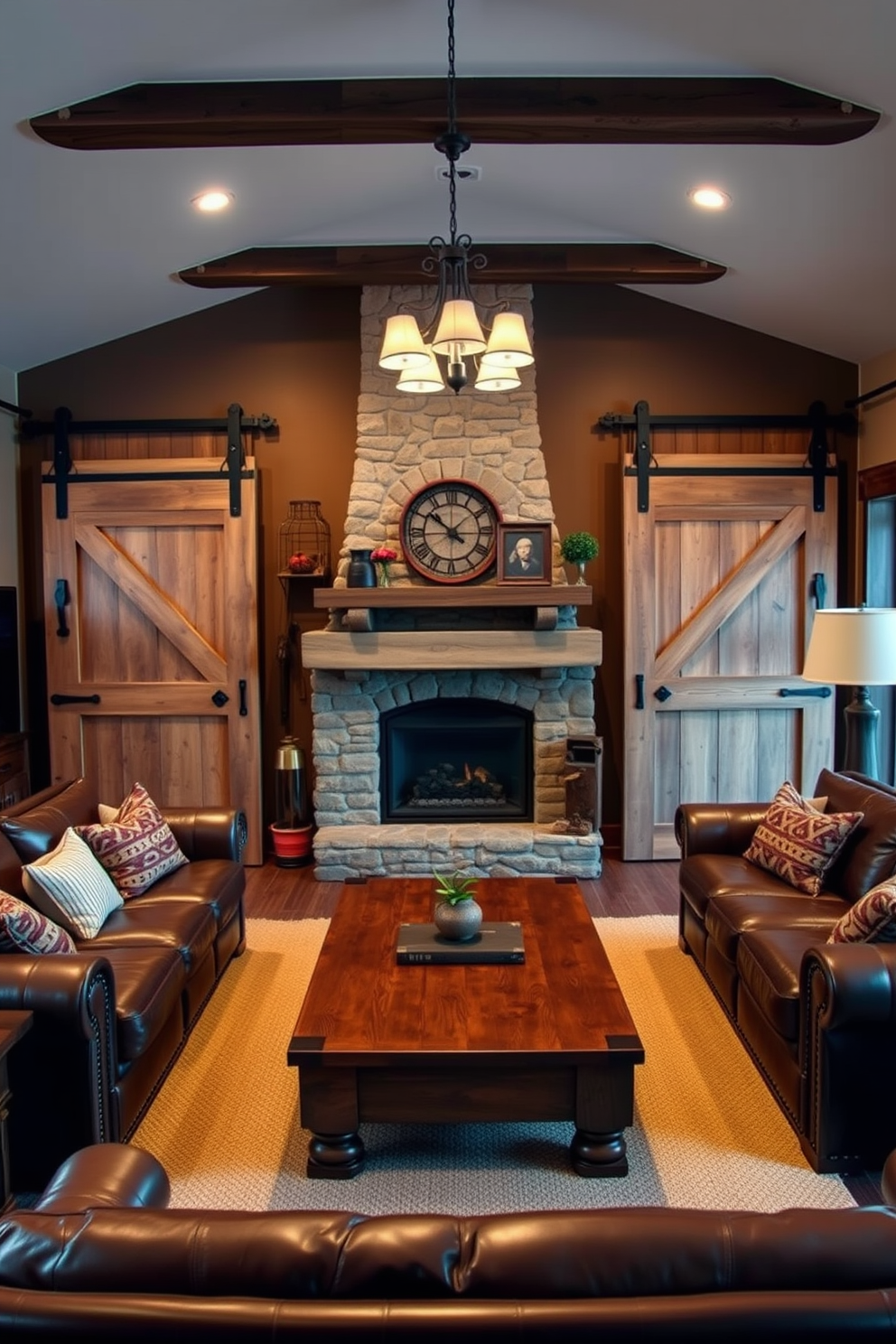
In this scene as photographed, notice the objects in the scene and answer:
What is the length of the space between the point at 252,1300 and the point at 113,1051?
1.68m

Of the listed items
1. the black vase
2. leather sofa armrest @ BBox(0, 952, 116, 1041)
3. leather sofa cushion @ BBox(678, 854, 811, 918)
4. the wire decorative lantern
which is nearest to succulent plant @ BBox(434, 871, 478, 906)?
leather sofa cushion @ BBox(678, 854, 811, 918)

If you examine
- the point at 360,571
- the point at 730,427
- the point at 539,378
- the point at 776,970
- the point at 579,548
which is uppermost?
the point at 539,378

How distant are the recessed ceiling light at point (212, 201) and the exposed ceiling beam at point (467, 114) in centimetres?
73

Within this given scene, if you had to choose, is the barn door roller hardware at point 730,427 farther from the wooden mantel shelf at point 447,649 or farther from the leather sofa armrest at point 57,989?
Result: the leather sofa armrest at point 57,989

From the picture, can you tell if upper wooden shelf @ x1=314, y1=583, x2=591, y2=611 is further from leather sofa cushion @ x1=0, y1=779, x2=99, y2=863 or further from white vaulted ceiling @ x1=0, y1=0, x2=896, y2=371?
white vaulted ceiling @ x1=0, y1=0, x2=896, y2=371

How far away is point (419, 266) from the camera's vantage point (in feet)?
17.0

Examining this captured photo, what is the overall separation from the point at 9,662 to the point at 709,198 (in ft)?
14.6

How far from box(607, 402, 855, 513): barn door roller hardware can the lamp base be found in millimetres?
1724

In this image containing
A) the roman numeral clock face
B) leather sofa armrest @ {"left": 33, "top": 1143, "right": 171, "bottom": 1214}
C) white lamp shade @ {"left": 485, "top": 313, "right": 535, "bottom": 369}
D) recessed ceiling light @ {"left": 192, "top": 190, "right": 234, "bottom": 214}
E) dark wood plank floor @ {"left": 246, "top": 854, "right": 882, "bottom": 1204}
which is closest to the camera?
leather sofa armrest @ {"left": 33, "top": 1143, "right": 171, "bottom": 1214}

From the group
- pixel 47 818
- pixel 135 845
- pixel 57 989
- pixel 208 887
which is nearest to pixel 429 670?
pixel 208 887

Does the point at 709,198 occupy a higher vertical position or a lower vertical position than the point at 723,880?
higher

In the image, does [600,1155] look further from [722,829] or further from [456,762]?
[456,762]

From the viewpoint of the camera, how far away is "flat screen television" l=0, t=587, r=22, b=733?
5375mm

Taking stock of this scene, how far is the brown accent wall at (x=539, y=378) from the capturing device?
559cm
